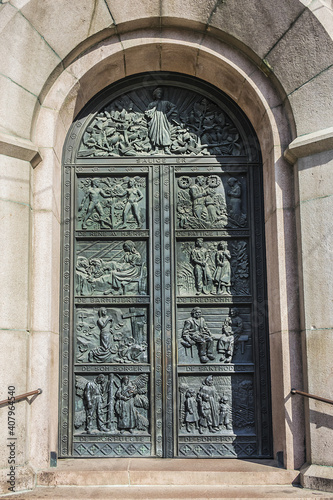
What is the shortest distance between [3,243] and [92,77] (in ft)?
9.83

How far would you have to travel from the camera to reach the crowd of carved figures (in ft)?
29.7

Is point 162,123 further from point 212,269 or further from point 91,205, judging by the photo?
point 212,269

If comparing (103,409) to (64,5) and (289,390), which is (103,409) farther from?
(64,5)

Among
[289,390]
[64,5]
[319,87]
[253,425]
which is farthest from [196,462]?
[64,5]

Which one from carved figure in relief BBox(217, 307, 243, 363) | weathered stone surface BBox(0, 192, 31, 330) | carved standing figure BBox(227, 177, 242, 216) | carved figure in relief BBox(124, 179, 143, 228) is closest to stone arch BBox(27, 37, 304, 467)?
weathered stone surface BBox(0, 192, 31, 330)

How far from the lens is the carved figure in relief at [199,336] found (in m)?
9.06

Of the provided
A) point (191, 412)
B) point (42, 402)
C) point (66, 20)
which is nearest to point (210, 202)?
point (191, 412)

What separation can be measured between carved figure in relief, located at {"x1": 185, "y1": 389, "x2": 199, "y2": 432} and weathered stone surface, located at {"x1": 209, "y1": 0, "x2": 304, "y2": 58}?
5083 mm

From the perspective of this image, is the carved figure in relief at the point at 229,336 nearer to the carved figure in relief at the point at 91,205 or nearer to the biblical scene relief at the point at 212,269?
the biblical scene relief at the point at 212,269

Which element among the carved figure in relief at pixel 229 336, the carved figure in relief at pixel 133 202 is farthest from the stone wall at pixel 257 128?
the carved figure in relief at pixel 133 202

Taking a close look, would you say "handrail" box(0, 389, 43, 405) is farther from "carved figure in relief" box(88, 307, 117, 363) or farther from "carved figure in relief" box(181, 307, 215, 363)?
"carved figure in relief" box(181, 307, 215, 363)

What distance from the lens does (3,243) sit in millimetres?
8203

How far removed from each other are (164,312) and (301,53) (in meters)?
4.20

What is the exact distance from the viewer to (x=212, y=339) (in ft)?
29.9
